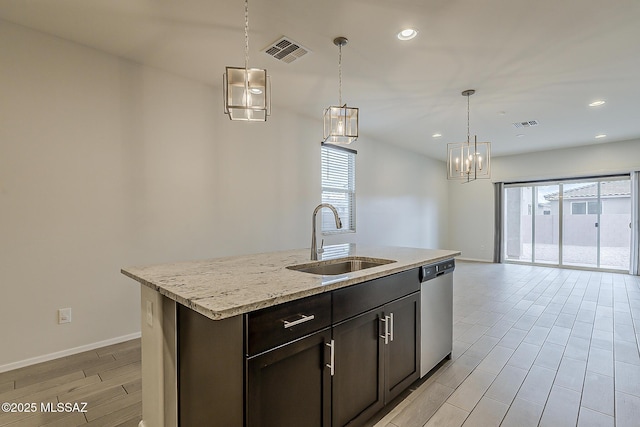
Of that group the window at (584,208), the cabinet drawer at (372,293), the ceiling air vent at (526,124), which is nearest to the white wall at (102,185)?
the cabinet drawer at (372,293)

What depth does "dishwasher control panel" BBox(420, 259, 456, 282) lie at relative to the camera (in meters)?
2.20

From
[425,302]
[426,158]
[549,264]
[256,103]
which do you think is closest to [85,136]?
[256,103]

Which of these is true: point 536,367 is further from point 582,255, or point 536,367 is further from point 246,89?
point 582,255

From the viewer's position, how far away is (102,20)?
2.41m

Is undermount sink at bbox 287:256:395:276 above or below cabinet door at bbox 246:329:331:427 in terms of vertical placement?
above

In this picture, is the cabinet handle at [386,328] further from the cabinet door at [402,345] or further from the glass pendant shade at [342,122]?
the glass pendant shade at [342,122]

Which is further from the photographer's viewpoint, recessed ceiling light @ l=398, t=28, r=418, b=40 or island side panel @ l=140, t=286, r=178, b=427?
recessed ceiling light @ l=398, t=28, r=418, b=40

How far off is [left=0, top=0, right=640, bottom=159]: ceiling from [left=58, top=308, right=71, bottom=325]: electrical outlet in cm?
241

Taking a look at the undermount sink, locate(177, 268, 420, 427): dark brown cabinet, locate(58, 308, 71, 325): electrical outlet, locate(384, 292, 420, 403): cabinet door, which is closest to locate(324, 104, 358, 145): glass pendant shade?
the undermount sink

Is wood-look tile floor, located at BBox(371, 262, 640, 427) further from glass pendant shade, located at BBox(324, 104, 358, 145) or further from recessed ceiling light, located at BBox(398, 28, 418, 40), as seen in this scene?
recessed ceiling light, located at BBox(398, 28, 418, 40)

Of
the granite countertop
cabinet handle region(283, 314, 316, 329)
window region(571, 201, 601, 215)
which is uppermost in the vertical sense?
window region(571, 201, 601, 215)

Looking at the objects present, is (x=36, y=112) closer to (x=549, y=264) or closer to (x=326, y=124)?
(x=326, y=124)

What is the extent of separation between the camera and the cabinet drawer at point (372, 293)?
→ 1560 millimetres

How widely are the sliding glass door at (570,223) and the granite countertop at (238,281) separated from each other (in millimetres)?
6949
